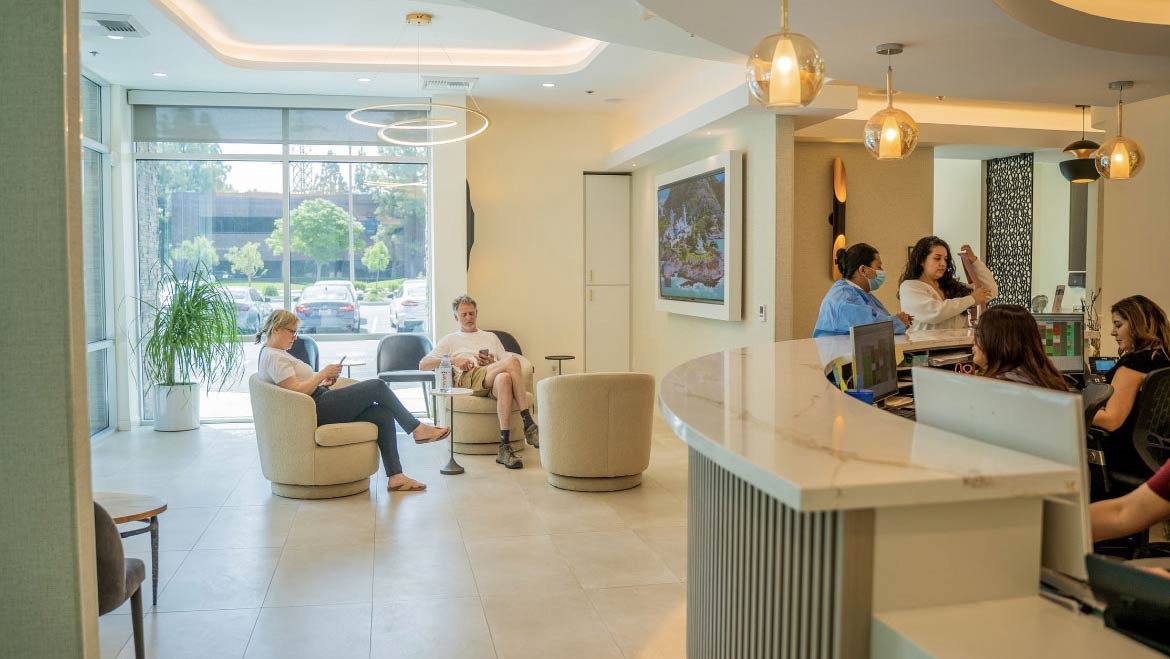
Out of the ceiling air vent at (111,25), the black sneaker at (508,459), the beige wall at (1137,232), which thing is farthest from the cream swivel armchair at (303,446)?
the beige wall at (1137,232)

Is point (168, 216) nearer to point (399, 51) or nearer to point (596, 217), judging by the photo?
point (399, 51)

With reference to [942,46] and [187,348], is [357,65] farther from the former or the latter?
[942,46]

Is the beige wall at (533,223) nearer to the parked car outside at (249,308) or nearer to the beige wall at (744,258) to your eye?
the beige wall at (744,258)

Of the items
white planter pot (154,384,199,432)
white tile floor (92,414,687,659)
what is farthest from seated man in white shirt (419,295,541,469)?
white planter pot (154,384,199,432)

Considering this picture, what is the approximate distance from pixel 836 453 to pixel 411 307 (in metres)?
8.18

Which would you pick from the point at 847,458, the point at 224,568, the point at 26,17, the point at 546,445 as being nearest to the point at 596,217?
the point at 546,445

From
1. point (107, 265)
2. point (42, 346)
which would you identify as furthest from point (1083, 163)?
point (107, 265)

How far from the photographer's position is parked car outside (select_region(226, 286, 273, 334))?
921cm

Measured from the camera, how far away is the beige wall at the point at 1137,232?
8.20 meters

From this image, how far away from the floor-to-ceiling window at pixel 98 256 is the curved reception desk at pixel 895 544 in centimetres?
803

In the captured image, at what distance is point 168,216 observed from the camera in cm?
904

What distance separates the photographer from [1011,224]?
9.88 meters

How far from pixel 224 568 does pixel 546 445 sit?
2282 mm

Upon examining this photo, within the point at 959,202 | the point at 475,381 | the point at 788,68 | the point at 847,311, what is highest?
the point at 959,202
